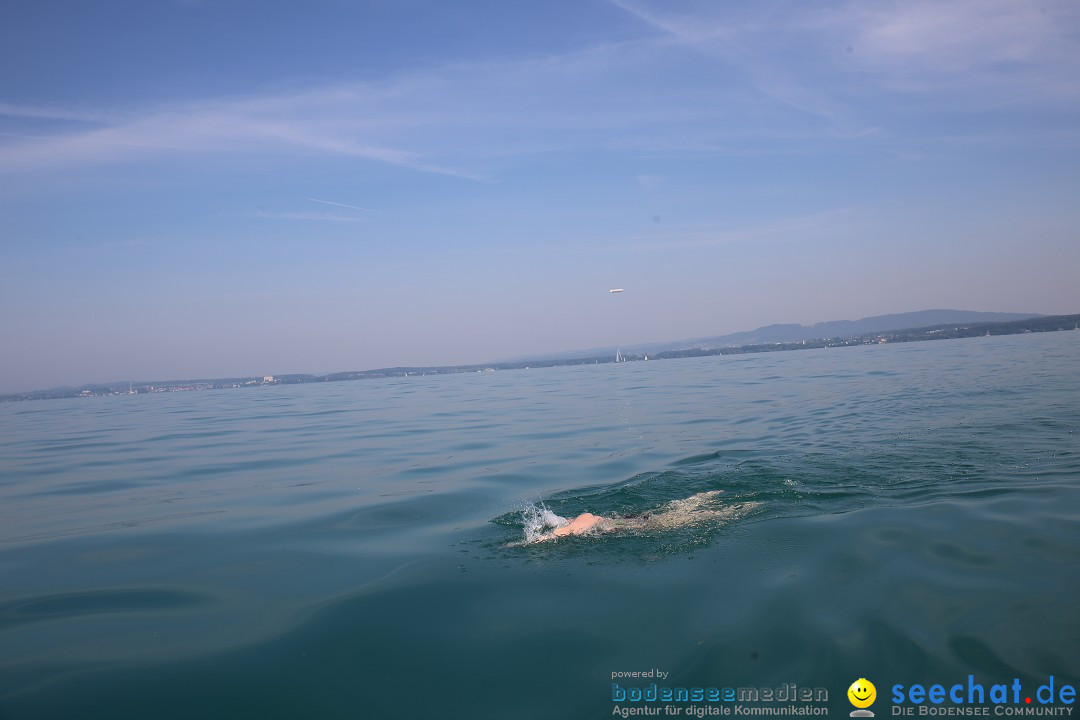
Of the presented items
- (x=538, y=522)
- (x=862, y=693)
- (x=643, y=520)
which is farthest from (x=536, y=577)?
(x=862, y=693)

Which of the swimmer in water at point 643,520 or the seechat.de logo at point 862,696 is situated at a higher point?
the swimmer in water at point 643,520

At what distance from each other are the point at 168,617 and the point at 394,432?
16.9m

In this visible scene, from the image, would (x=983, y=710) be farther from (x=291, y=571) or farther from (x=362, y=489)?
(x=362, y=489)

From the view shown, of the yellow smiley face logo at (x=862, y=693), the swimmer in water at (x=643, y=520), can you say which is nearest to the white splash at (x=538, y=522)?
the swimmer in water at (x=643, y=520)

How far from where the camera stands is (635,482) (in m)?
13.5

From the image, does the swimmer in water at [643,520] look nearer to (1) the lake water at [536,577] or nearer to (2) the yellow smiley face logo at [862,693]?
(1) the lake water at [536,577]

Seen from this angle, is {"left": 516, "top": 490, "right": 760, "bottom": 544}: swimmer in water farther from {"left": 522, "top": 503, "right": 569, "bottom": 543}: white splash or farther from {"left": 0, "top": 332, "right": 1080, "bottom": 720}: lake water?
{"left": 0, "top": 332, "right": 1080, "bottom": 720}: lake water

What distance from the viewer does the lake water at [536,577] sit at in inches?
225

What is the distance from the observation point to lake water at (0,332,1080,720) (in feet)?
18.7

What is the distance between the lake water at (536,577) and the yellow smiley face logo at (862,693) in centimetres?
7

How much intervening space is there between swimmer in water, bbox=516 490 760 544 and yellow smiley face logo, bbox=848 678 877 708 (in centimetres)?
484

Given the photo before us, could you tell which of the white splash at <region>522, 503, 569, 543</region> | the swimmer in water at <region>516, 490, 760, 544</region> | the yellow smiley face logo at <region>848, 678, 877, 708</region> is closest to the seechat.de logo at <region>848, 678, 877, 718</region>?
the yellow smiley face logo at <region>848, 678, 877, 708</region>

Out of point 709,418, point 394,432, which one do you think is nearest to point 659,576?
point 709,418

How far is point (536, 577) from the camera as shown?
822cm
